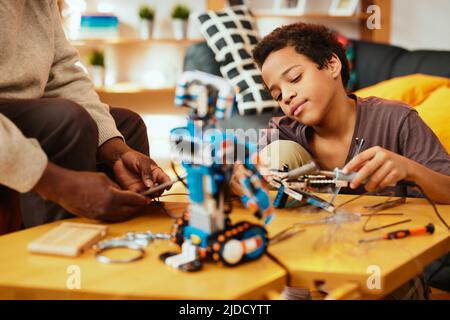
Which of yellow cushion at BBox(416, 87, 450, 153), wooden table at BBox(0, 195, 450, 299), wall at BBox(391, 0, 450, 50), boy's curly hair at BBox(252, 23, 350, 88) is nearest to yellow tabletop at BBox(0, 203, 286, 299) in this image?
wooden table at BBox(0, 195, 450, 299)

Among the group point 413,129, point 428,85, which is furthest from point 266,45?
point 428,85

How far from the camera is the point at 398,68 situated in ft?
8.82

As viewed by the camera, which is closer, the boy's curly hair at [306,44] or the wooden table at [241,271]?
the wooden table at [241,271]

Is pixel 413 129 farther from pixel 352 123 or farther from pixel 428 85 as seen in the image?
pixel 428 85

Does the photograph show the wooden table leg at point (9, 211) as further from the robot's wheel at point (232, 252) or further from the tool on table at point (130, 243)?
the robot's wheel at point (232, 252)

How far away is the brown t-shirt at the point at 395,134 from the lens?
1202 mm

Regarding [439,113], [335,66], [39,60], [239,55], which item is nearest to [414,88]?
[439,113]

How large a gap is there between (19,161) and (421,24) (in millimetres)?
3124

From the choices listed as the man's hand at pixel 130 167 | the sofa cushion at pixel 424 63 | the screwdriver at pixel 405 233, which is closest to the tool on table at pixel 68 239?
the man's hand at pixel 130 167

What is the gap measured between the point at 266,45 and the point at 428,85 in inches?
43.2

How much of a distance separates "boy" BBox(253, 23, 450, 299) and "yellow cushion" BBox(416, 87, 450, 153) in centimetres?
55

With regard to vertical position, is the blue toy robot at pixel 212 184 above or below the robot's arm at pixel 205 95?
below

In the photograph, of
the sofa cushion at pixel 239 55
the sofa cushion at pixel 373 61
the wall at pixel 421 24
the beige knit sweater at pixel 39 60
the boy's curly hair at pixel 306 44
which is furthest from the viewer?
the wall at pixel 421 24

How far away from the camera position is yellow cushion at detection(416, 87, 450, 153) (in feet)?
6.04
